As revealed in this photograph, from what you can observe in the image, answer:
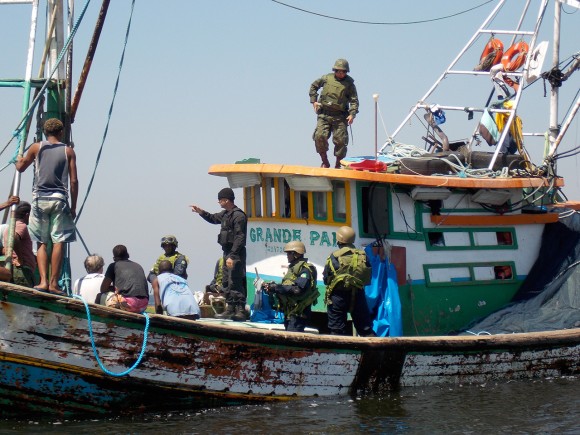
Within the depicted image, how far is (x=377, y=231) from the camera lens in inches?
492

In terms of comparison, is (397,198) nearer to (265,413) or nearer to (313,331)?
(313,331)

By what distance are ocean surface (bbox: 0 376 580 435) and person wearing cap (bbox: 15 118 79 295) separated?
1479mm

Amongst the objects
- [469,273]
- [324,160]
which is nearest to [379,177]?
[324,160]

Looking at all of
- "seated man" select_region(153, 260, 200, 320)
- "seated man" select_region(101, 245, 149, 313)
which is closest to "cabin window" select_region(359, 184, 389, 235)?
"seated man" select_region(153, 260, 200, 320)

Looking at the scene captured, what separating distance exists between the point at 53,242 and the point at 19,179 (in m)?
0.96

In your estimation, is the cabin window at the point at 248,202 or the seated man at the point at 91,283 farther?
the cabin window at the point at 248,202

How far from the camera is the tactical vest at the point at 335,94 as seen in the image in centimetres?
1363

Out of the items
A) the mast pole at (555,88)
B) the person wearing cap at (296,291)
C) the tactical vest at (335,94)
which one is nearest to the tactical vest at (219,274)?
the person wearing cap at (296,291)

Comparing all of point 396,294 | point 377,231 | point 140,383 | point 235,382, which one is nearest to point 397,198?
point 377,231

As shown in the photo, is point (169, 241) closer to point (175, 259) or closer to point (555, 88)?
point (175, 259)

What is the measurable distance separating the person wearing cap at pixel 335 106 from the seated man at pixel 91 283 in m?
3.61

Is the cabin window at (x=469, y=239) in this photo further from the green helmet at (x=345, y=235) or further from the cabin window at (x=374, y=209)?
the green helmet at (x=345, y=235)

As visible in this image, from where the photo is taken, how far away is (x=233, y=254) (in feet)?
41.3

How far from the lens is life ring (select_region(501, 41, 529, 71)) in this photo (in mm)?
14766
